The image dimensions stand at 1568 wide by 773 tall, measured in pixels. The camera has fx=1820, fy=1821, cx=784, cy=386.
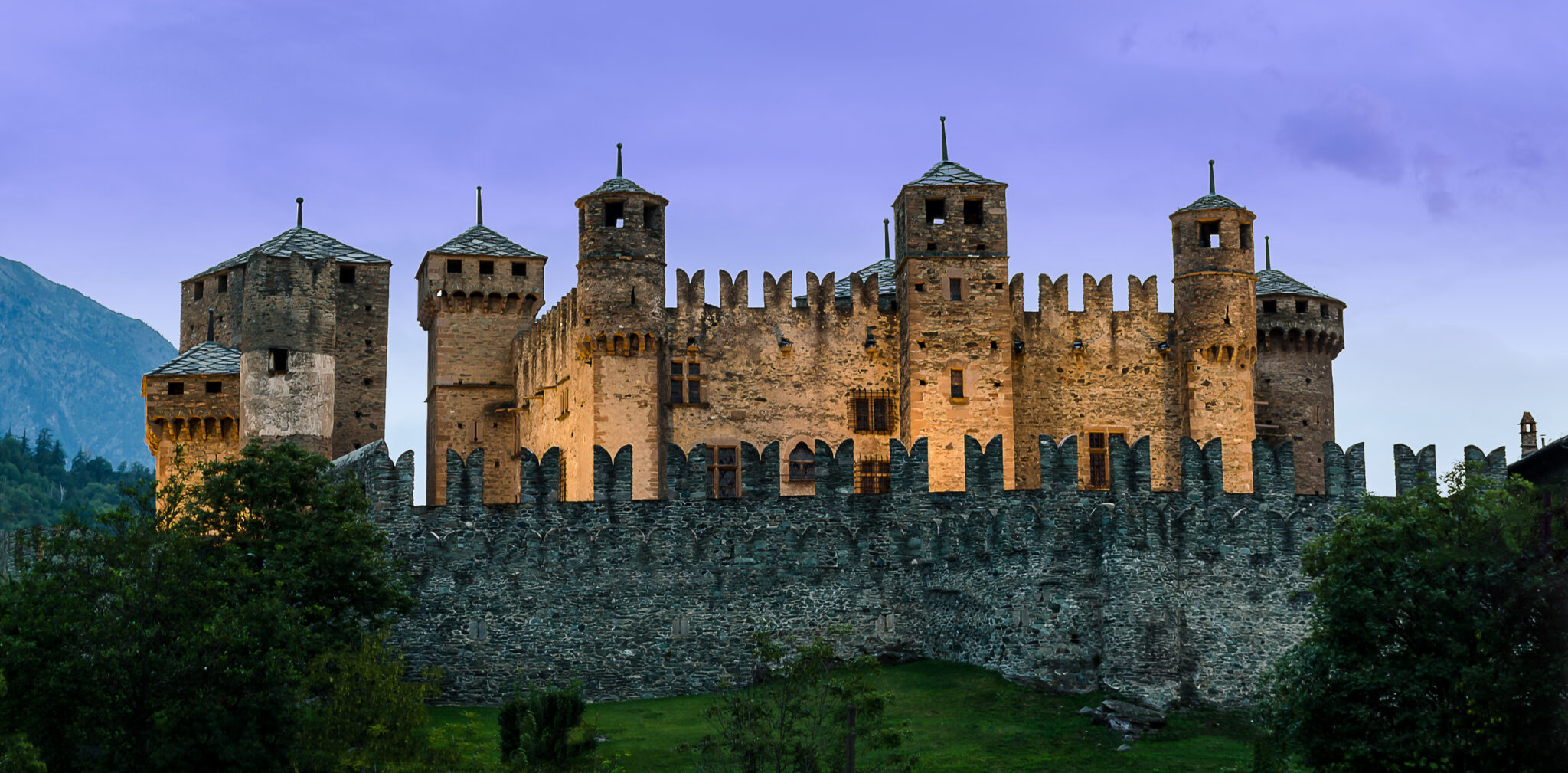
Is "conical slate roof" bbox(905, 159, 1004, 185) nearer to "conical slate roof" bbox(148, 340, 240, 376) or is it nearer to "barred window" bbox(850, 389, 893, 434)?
"barred window" bbox(850, 389, 893, 434)

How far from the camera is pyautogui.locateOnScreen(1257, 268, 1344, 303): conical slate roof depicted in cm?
5991

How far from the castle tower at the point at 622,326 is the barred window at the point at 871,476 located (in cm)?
573

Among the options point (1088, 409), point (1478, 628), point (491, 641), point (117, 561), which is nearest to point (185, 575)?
point (117, 561)

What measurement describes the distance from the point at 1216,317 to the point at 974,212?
7.90 metres

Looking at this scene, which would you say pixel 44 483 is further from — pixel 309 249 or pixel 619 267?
pixel 619 267

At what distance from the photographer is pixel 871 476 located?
52.0m

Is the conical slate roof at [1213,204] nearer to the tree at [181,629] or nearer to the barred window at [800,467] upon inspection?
the barred window at [800,467]

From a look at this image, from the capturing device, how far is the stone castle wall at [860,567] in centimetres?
3734

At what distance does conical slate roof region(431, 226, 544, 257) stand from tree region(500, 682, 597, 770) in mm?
30470

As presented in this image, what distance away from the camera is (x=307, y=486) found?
3688cm

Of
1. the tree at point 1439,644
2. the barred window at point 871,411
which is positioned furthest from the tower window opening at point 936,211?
the tree at point 1439,644

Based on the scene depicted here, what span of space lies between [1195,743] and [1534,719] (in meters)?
8.63

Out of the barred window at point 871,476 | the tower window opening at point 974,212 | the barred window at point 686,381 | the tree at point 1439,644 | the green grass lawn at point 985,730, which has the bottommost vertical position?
the green grass lawn at point 985,730

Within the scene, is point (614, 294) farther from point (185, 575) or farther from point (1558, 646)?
point (1558, 646)
